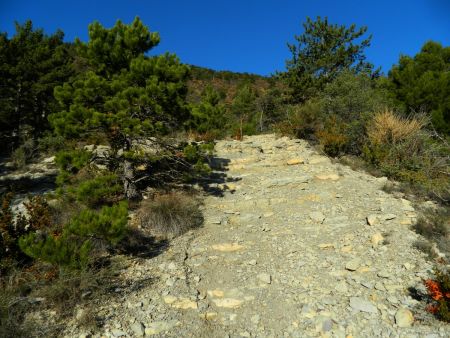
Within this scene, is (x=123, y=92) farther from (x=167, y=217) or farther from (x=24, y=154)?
(x=24, y=154)

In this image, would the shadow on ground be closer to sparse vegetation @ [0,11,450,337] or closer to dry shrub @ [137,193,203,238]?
sparse vegetation @ [0,11,450,337]

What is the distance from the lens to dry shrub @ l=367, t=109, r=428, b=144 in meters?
11.0

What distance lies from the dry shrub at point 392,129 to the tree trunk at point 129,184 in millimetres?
8086

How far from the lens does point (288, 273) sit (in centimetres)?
563

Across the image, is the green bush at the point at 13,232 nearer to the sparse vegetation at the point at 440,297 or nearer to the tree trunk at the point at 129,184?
the tree trunk at the point at 129,184

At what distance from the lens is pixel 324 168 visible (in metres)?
10.8

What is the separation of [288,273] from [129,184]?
4.60 m

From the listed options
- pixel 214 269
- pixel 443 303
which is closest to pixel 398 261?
pixel 443 303

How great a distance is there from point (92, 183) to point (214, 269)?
2.95 m

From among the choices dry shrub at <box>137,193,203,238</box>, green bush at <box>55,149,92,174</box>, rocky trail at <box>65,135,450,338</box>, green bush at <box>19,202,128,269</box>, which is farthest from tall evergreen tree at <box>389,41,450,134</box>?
green bush at <box>19,202,128,269</box>

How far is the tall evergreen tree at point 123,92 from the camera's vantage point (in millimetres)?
7156

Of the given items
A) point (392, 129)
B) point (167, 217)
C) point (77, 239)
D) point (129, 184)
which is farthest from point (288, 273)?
point (392, 129)

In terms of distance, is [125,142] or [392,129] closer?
[125,142]

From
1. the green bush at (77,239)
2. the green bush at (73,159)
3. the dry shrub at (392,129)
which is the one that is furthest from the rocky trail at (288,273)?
the dry shrub at (392,129)
